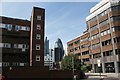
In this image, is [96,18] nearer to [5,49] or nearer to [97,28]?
[97,28]

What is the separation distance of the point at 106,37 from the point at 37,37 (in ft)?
85.6

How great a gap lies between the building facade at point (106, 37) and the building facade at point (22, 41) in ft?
61.0

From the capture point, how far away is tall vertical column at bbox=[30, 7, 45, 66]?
1660 inches

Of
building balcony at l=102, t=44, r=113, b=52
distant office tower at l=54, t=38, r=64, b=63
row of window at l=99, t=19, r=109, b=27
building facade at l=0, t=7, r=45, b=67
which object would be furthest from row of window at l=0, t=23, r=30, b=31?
distant office tower at l=54, t=38, r=64, b=63

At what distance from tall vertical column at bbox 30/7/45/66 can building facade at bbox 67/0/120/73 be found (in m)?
17.7

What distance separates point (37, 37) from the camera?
43812mm

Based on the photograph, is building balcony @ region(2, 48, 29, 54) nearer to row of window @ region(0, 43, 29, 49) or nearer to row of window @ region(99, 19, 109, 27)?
row of window @ region(0, 43, 29, 49)

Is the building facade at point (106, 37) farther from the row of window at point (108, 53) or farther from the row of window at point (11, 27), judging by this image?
the row of window at point (11, 27)

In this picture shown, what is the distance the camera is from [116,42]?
57.6 metres

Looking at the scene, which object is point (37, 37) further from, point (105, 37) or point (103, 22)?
point (103, 22)

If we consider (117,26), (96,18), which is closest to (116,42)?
(117,26)

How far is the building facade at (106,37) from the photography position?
5803 cm

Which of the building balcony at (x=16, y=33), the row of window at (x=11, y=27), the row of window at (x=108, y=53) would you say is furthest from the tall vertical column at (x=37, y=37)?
the row of window at (x=108, y=53)

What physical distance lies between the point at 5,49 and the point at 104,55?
32187mm
